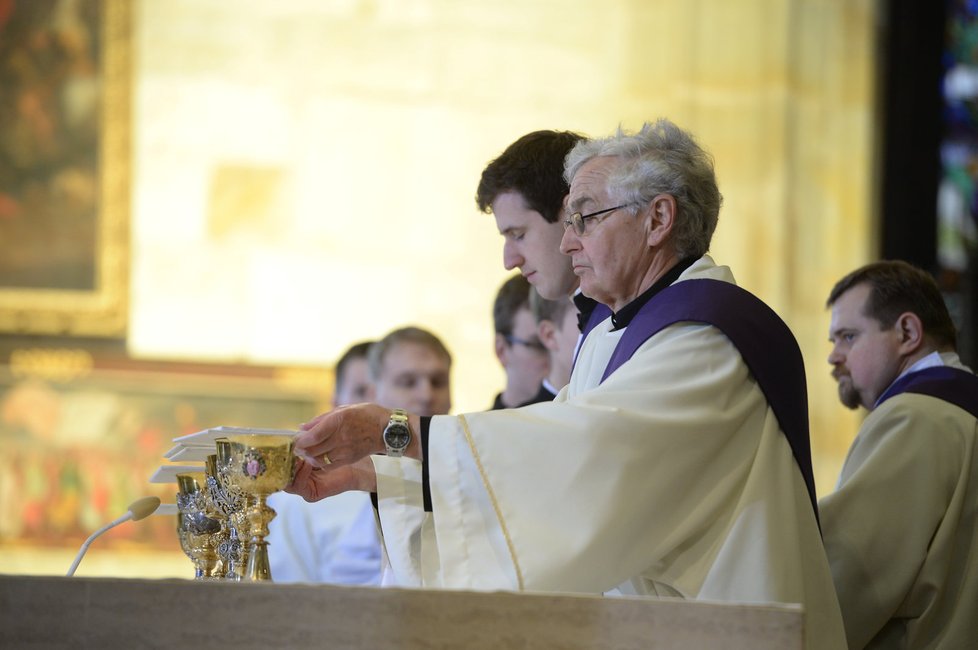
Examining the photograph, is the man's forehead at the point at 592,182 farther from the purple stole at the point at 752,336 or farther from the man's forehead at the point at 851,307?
the man's forehead at the point at 851,307

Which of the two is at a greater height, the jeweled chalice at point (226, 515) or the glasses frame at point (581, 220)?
the glasses frame at point (581, 220)

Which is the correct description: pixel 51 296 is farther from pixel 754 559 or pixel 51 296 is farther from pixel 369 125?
pixel 754 559

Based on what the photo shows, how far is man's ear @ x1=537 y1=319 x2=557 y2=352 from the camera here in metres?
5.14

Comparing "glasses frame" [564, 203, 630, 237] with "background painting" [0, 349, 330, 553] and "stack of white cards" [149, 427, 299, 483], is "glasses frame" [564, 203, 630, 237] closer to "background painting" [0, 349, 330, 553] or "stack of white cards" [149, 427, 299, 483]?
"stack of white cards" [149, 427, 299, 483]

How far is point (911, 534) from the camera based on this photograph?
163 inches

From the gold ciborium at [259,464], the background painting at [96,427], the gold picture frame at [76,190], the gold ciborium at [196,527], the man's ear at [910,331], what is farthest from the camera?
the gold picture frame at [76,190]

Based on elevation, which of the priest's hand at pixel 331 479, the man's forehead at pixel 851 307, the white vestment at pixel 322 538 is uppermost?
the man's forehead at pixel 851 307

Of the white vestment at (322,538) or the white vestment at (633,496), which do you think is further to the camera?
the white vestment at (322,538)

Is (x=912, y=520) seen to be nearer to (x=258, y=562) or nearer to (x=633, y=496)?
(x=633, y=496)

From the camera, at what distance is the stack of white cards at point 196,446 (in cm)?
297

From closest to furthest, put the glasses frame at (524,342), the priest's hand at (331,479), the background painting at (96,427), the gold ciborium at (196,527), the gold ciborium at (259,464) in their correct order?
the gold ciborium at (259,464) → the priest's hand at (331,479) → the gold ciborium at (196,527) → the glasses frame at (524,342) → the background painting at (96,427)

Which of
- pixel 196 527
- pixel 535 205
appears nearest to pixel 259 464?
pixel 196 527

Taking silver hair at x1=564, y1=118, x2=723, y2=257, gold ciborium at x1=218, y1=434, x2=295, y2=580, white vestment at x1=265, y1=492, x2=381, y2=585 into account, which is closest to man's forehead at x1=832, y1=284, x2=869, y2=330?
silver hair at x1=564, y1=118, x2=723, y2=257

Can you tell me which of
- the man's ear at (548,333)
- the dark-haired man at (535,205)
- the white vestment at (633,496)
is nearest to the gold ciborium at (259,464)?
the white vestment at (633,496)
